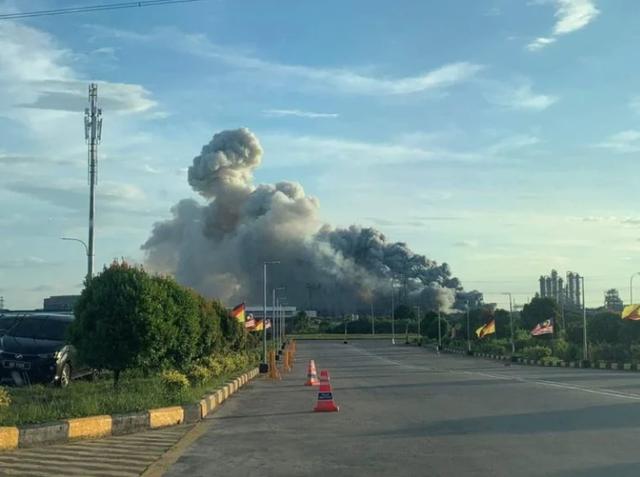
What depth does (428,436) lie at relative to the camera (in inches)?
456

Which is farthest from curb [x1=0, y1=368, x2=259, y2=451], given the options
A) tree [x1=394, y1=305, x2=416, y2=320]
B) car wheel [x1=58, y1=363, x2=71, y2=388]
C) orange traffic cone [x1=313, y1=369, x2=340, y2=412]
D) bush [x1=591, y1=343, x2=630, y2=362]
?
tree [x1=394, y1=305, x2=416, y2=320]

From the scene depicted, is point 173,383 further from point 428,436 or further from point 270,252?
point 270,252

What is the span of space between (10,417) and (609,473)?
7111 millimetres

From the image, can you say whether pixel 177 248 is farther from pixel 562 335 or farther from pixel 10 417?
pixel 10 417

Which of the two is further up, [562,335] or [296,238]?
[296,238]

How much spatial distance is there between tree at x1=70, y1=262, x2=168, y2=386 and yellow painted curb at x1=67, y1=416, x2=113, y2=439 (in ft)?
11.1

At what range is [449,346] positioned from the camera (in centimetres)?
7750

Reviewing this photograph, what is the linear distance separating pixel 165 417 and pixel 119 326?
2.57 metres

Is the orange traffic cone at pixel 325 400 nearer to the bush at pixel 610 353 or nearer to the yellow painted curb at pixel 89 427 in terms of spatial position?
the yellow painted curb at pixel 89 427

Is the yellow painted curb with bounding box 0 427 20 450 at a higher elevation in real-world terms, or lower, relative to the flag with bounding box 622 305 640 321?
lower

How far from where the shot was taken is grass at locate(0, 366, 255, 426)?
35.9ft

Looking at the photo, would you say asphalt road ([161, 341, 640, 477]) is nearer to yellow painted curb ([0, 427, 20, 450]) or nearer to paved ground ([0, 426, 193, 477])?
paved ground ([0, 426, 193, 477])

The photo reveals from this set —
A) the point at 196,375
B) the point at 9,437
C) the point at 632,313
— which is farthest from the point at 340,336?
the point at 9,437

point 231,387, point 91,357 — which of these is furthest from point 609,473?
point 231,387
